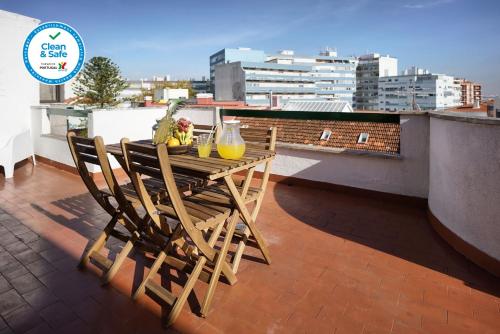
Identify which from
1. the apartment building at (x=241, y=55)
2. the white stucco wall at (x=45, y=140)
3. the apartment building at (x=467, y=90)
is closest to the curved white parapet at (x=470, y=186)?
the white stucco wall at (x=45, y=140)

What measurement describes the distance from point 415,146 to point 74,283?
3.84 metres

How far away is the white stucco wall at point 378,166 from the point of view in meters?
4.07

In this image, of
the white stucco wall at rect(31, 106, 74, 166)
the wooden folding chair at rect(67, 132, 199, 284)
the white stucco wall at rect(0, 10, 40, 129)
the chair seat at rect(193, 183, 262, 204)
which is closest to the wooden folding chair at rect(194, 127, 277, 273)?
the chair seat at rect(193, 183, 262, 204)

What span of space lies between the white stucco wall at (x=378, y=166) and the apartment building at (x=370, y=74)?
123 meters

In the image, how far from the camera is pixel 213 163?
2.30 meters

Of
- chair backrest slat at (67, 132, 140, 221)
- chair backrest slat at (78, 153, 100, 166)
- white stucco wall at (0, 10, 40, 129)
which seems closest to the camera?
chair backrest slat at (67, 132, 140, 221)

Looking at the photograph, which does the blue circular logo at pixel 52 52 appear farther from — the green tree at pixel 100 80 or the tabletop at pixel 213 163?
the green tree at pixel 100 80

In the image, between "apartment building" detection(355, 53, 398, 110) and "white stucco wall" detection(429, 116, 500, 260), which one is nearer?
"white stucco wall" detection(429, 116, 500, 260)

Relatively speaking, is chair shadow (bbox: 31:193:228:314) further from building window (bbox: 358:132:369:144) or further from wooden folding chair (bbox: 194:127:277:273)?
building window (bbox: 358:132:369:144)

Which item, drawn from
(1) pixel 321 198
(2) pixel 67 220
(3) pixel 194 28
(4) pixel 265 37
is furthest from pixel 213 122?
(4) pixel 265 37

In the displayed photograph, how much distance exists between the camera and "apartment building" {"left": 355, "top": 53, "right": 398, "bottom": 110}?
120 metres

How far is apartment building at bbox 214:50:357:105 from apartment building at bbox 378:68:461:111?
36.6 ft

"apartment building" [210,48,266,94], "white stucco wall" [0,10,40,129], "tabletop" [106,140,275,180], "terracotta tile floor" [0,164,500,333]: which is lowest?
"terracotta tile floor" [0,164,500,333]

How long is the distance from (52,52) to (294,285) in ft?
24.6
